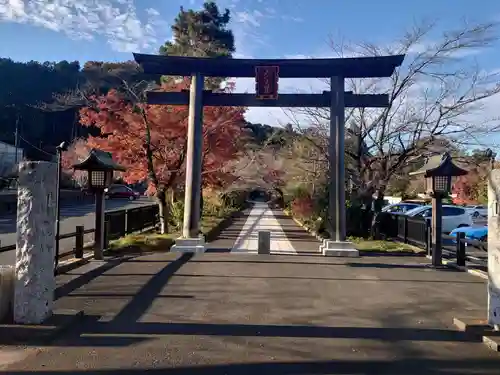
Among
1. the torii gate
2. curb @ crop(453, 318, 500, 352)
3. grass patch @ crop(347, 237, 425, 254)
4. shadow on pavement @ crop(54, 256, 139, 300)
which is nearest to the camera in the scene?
curb @ crop(453, 318, 500, 352)

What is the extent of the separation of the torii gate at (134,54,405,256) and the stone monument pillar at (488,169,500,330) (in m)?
7.06

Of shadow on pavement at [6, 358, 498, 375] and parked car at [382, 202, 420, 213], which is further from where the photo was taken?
parked car at [382, 202, 420, 213]

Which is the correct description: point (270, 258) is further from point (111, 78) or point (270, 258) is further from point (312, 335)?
point (111, 78)

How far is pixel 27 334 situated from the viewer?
5508 millimetres

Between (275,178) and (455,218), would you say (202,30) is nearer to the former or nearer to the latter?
(275,178)

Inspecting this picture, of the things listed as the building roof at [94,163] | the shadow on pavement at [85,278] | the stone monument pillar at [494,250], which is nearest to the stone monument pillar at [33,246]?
the shadow on pavement at [85,278]

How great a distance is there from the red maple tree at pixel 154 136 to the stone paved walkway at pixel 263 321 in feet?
22.1

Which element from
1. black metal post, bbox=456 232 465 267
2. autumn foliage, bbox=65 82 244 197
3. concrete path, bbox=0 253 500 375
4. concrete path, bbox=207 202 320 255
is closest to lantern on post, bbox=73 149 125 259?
concrete path, bbox=0 253 500 375

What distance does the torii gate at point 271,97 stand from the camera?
520 inches

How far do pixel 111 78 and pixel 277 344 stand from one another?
19.4 meters

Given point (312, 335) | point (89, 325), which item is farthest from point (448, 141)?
point (89, 325)

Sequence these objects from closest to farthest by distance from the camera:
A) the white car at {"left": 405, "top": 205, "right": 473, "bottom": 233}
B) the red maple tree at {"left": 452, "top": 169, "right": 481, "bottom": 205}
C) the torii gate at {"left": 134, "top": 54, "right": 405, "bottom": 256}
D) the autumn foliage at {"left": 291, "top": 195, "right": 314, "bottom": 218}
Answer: the torii gate at {"left": 134, "top": 54, "right": 405, "bottom": 256} < the white car at {"left": 405, "top": 205, "right": 473, "bottom": 233} < the autumn foliage at {"left": 291, "top": 195, "right": 314, "bottom": 218} < the red maple tree at {"left": 452, "top": 169, "right": 481, "bottom": 205}

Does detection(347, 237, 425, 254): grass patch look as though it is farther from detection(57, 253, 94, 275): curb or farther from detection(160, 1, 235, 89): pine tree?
detection(160, 1, 235, 89): pine tree

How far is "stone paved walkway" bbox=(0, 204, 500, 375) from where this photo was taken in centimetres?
478
